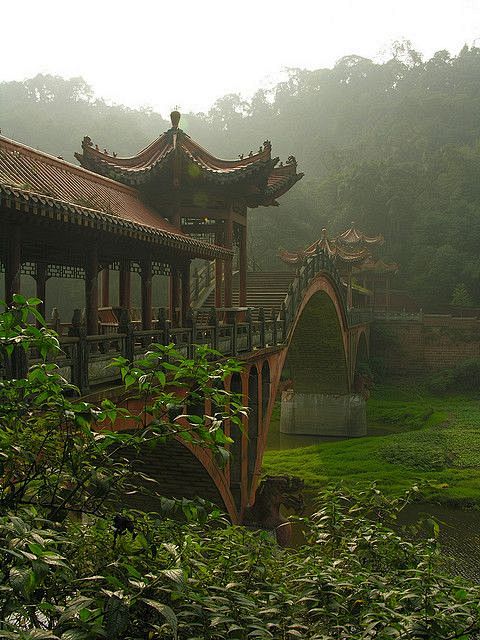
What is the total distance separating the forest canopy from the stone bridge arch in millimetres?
16660

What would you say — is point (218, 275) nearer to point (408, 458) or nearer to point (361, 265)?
point (408, 458)

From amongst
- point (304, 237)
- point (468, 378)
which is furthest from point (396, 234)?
point (468, 378)

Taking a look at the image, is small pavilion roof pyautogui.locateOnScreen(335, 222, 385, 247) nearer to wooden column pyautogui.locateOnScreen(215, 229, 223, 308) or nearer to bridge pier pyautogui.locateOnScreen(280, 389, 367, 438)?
bridge pier pyautogui.locateOnScreen(280, 389, 367, 438)

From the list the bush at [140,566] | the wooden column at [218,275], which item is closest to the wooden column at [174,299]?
the wooden column at [218,275]

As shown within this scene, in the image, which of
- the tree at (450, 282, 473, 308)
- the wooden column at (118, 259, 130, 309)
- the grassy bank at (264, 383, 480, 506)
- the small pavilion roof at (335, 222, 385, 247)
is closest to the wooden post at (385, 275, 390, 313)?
the small pavilion roof at (335, 222, 385, 247)

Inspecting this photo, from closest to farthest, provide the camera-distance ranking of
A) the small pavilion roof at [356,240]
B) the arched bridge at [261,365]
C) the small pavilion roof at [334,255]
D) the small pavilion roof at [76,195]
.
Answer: the small pavilion roof at [76,195] < the arched bridge at [261,365] < the small pavilion roof at [334,255] < the small pavilion roof at [356,240]

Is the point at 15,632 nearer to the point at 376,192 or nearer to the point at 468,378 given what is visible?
the point at 468,378

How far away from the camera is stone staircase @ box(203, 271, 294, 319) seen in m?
23.0

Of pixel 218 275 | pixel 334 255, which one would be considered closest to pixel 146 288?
pixel 218 275

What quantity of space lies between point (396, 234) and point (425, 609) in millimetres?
50196

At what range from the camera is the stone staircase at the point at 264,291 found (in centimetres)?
2296

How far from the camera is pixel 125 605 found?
2.24m

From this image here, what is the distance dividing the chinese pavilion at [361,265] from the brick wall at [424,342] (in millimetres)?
3268

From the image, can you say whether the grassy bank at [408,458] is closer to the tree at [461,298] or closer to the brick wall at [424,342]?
the brick wall at [424,342]
